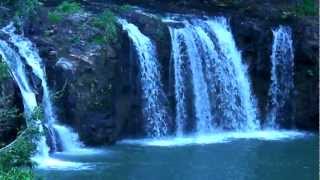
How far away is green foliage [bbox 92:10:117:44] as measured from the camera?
2275cm

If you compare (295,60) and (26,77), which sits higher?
(295,60)

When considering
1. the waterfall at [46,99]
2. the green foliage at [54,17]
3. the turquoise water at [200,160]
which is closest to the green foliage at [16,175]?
the turquoise water at [200,160]

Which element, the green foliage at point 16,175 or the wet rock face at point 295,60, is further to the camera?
the wet rock face at point 295,60

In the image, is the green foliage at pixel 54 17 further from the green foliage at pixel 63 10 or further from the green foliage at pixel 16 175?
the green foliage at pixel 16 175

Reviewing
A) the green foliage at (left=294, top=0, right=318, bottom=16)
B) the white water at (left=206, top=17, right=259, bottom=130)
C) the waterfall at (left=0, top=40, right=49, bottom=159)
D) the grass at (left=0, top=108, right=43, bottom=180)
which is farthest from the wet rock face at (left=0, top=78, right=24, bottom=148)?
the green foliage at (left=294, top=0, right=318, bottom=16)

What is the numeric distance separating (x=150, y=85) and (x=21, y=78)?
4563mm

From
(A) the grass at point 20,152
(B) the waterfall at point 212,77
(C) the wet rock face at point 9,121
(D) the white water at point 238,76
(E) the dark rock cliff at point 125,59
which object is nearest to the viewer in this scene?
(A) the grass at point 20,152

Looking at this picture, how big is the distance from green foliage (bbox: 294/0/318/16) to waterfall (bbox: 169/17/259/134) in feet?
9.07

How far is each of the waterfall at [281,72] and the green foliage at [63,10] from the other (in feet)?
21.1

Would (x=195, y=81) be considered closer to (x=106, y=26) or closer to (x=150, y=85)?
(x=150, y=85)

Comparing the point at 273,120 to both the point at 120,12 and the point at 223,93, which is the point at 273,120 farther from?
the point at 120,12

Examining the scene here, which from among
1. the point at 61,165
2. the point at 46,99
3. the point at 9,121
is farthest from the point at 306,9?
the point at 9,121

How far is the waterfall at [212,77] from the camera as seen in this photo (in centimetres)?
2447

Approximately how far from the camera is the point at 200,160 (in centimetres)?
2003
